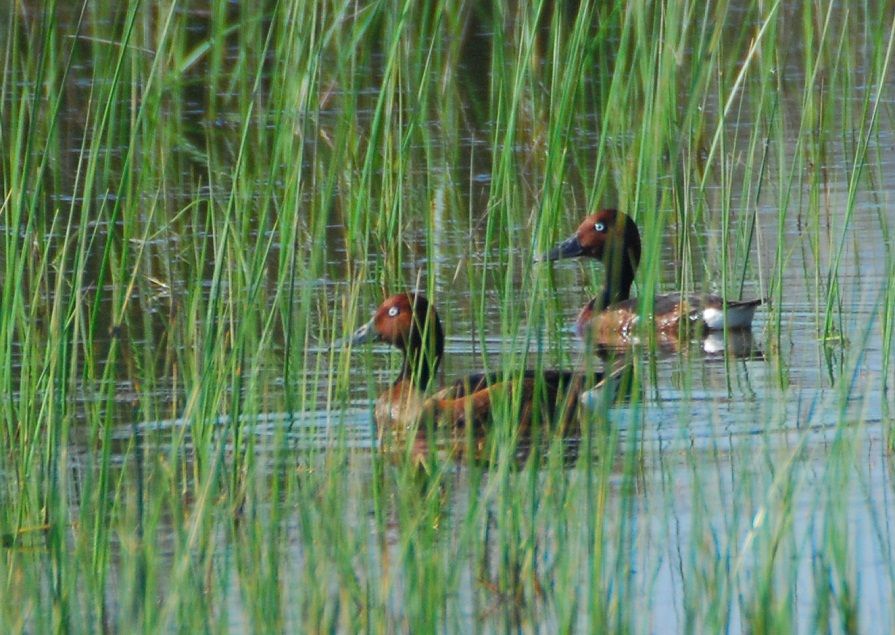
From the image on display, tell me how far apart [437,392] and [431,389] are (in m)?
1.56

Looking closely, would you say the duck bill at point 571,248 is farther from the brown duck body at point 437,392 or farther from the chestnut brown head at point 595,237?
the brown duck body at point 437,392

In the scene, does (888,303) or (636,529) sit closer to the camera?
(636,529)

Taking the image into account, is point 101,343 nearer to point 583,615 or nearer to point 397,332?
point 397,332

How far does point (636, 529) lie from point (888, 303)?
1.12 m

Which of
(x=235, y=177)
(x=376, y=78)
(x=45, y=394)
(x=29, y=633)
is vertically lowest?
(x=29, y=633)

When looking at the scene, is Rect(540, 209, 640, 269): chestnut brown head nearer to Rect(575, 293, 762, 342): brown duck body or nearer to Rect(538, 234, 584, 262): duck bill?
Rect(538, 234, 584, 262): duck bill

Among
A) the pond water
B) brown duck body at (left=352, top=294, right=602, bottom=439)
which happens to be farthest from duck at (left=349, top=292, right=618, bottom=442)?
the pond water

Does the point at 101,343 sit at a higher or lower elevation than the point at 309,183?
lower

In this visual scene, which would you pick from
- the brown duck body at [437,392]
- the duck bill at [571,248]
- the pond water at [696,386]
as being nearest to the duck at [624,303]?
the duck bill at [571,248]

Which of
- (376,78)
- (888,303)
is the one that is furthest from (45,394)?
(376,78)

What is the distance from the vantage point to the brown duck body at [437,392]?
5082 mm

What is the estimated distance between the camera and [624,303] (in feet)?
27.8

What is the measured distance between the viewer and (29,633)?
3.96 meters

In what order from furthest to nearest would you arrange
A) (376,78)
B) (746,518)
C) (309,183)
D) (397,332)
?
(376,78)
(309,183)
(397,332)
(746,518)
